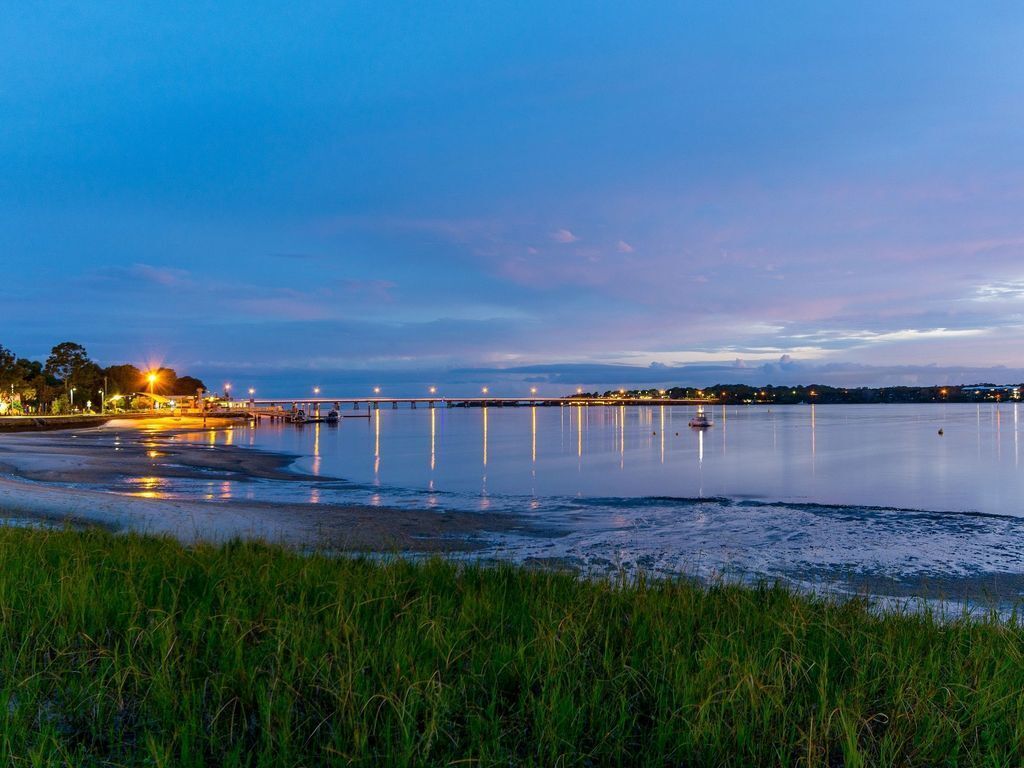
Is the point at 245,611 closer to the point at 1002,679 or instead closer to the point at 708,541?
the point at 1002,679

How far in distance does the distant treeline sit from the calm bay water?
71.4m

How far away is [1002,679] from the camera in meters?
4.52

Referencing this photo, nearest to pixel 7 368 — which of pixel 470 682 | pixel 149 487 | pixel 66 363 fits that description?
pixel 66 363

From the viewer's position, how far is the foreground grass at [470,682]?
357 centimetres

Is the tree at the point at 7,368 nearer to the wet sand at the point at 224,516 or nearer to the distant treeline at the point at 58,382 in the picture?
the distant treeline at the point at 58,382

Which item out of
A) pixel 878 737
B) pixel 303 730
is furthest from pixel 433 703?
pixel 878 737

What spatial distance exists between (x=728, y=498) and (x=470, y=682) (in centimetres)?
2474

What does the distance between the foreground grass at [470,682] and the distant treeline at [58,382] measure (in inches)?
4560

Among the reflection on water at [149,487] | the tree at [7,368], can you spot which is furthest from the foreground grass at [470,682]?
the tree at [7,368]

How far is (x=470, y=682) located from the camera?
4.23 metres

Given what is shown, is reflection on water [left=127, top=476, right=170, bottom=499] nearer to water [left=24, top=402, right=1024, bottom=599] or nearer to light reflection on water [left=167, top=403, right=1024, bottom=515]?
water [left=24, top=402, right=1024, bottom=599]

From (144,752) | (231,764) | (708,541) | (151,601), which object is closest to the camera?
(231,764)

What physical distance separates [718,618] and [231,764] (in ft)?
12.9

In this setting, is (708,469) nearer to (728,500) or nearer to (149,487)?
(728,500)
